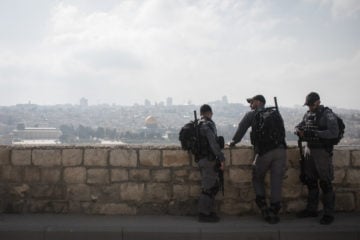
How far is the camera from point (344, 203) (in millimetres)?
6582

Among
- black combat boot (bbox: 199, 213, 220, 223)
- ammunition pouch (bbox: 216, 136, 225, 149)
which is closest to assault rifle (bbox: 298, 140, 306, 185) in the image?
ammunition pouch (bbox: 216, 136, 225, 149)

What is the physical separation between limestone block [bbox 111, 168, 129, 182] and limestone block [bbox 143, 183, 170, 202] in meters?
0.37

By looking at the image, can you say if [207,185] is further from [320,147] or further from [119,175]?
[320,147]

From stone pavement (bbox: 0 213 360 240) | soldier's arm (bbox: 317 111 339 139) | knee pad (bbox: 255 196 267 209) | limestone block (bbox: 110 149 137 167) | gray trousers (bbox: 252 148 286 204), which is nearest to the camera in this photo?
stone pavement (bbox: 0 213 360 240)

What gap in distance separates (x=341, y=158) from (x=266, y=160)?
4.70ft

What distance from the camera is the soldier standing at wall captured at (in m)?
5.96

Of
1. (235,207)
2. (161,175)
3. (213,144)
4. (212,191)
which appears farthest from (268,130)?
(161,175)

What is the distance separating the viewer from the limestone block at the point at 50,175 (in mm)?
6551

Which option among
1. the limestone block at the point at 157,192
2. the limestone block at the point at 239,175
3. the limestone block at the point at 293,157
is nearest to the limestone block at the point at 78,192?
the limestone block at the point at 157,192

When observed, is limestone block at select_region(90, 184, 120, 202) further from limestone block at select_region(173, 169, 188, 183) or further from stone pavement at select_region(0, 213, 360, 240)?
limestone block at select_region(173, 169, 188, 183)

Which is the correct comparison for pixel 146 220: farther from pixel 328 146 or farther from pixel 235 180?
pixel 328 146

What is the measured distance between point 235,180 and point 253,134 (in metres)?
0.86

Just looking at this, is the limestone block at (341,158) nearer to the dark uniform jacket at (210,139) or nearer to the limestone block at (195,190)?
the dark uniform jacket at (210,139)

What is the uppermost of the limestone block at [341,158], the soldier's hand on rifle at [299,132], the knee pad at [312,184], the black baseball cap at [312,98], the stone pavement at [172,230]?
the black baseball cap at [312,98]
